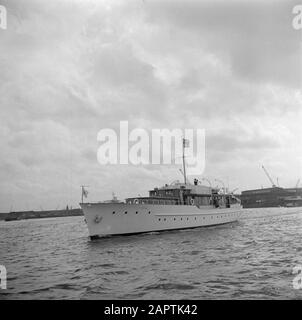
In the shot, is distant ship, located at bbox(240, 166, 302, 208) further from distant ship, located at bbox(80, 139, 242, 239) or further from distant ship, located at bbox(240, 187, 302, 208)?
distant ship, located at bbox(80, 139, 242, 239)

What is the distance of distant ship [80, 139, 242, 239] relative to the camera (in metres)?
33.4

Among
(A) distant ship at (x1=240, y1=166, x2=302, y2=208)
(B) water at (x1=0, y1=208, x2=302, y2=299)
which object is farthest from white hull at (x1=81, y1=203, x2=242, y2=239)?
(A) distant ship at (x1=240, y1=166, x2=302, y2=208)

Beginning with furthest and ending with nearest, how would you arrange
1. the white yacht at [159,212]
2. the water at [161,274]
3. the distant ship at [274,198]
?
the distant ship at [274,198] → the white yacht at [159,212] → the water at [161,274]

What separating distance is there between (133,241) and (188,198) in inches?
657

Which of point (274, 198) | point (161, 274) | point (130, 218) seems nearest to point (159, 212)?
point (130, 218)

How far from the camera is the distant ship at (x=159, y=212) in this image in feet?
110

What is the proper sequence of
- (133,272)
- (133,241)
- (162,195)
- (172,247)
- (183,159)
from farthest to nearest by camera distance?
(183,159)
(162,195)
(133,241)
(172,247)
(133,272)

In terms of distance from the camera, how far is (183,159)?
53.9 meters

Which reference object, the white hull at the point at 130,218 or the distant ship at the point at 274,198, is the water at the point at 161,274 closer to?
the white hull at the point at 130,218

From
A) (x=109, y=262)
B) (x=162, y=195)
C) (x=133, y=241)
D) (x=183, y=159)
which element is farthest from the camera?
(x=183, y=159)

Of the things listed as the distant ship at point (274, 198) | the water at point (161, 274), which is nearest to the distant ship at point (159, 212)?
the water at point (161, 274)
